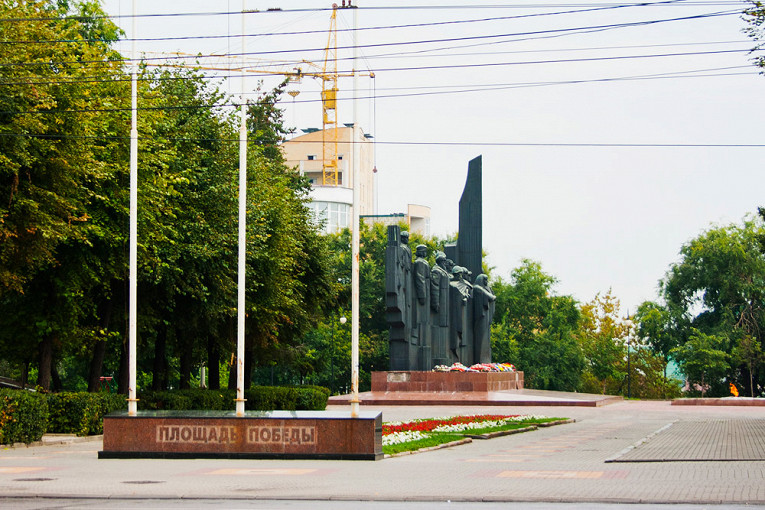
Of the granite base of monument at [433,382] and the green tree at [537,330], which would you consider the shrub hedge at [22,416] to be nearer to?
the granite base of monument at [433,382]

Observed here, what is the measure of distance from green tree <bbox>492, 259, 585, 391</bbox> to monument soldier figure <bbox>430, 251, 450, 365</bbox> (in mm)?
32360

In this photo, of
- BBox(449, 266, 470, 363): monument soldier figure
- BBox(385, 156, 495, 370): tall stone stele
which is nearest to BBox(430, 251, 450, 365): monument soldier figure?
BBox(385, 156, 495, 370): tall stone stele

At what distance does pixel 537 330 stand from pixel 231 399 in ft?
183

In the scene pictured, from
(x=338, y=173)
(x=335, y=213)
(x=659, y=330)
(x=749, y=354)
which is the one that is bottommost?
(x=749, y=354)

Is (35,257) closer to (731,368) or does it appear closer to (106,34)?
(106,34)

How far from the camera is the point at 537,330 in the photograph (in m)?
89.1

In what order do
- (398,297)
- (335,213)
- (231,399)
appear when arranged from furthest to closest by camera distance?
(335,213) < (398,297) < (231,399)

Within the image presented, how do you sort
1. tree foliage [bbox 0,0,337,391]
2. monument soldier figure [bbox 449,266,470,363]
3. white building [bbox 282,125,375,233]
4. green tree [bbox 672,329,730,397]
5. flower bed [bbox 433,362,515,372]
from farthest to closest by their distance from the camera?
white building [bbox 282,125,375,233] < green tree [bbox 672,329,730,397] < monument soldier figure [bbox 449,266,470,363] < flower bed [bbox 433,362,515,372] < tree foliage [bbox 0,0,337,391]

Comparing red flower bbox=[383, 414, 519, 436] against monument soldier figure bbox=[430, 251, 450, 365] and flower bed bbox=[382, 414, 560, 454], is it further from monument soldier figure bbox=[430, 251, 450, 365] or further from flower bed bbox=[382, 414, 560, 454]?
monument soldier figure bbox=[430, 251, 450, 365]

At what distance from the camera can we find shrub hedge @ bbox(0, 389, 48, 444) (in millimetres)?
22942

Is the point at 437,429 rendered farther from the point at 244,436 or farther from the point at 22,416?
the point at 22,416

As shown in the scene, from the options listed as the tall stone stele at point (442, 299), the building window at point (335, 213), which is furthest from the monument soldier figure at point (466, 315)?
the building window at point (335, 213)

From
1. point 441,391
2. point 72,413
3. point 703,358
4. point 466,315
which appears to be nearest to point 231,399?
point 72,413

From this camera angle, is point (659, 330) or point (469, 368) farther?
point (659, 330)
